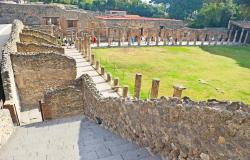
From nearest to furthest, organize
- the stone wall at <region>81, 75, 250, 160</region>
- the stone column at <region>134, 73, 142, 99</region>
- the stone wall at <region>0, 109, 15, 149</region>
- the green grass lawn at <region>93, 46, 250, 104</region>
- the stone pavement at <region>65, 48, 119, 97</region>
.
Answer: the stone wall at <region>81, 75, 250, 160</region>
the stone wall at <region>0, 109, 15, 149</region>
the stone column at <region>134, 73, 142, 99</region>
the stone pavement at <region>65, 48, 119, 97</region>
the green grass lawn at <region>93, 46, 250, 104</region>

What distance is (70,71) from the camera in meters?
13.2

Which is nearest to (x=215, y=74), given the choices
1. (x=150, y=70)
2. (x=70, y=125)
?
(x=150, y=70)

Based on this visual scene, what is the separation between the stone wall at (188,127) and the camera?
10.4 ft

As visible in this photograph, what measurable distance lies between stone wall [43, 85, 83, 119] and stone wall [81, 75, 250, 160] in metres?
3.98

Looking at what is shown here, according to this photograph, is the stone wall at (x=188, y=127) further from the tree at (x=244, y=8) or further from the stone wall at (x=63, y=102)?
the tree at (x=244, y=8)

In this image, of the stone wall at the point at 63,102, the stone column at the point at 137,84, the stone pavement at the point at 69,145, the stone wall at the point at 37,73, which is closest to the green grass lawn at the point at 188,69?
the stone column at the point at 137,84

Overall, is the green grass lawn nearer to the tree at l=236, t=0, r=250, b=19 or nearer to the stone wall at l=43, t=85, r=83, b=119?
the stone wall at l=43, t=85, r=83, b=119

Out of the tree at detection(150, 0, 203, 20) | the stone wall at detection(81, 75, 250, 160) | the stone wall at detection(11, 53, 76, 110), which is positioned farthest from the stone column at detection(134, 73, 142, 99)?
the tree at detection(150, 0, 203, 20)

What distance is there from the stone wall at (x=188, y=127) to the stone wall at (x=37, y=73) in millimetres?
7358

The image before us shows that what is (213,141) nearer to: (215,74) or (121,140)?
(121,140)

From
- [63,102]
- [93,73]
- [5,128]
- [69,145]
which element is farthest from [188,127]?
[93,73]

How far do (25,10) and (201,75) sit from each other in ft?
78.4

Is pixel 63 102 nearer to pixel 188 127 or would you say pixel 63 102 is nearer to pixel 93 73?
pixel 188 127

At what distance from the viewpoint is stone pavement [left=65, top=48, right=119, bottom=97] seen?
13.8m
